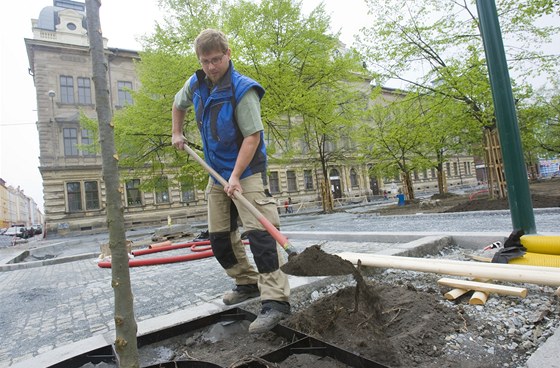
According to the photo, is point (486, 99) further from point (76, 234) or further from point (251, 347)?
point (76, 234)

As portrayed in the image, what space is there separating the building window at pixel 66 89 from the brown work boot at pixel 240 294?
1208 inches

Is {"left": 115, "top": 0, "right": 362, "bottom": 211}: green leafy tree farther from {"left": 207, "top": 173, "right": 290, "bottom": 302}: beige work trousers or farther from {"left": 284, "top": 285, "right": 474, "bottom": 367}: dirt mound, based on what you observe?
{"left": 284, "top": 285, "right": 474, "bottom": 367}: dirt mound

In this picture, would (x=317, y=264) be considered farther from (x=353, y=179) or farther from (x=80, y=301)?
(x=353, y=179)

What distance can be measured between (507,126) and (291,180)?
105 ft

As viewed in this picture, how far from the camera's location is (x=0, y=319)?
10.8ft

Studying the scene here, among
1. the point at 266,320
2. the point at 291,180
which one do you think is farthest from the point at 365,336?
the point at 291,180

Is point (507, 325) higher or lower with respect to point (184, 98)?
lower

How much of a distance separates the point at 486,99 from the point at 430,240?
30.6ft

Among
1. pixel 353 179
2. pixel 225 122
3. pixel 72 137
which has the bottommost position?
pixel 225 122

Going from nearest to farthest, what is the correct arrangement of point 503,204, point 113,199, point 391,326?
point 113,199, point 391,326, point 503,204

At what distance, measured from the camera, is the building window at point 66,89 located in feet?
89.4

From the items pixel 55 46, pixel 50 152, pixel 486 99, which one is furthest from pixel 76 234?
pixel 486 99

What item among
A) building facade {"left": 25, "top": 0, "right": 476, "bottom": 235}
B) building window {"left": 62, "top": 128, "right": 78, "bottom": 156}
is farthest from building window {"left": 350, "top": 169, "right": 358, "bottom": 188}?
building window {"left": 62, "top": 128, "right": 78, "bottom": 156}

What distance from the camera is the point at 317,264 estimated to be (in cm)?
207
